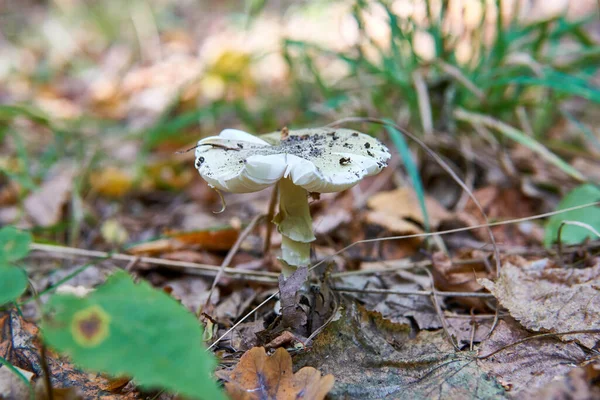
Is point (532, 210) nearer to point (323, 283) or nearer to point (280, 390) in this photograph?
point (323, 283)

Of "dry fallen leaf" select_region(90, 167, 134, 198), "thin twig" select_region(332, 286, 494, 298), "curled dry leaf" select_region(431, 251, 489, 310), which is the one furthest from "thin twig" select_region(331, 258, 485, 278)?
"dry fallen leaf" select_region(90, 167, 134, 198)

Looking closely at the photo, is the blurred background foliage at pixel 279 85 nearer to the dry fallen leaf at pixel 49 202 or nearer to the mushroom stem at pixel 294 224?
the dry fallen leaf at pixel 49 202

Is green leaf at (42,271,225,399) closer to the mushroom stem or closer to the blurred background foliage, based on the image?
the mushroom stem

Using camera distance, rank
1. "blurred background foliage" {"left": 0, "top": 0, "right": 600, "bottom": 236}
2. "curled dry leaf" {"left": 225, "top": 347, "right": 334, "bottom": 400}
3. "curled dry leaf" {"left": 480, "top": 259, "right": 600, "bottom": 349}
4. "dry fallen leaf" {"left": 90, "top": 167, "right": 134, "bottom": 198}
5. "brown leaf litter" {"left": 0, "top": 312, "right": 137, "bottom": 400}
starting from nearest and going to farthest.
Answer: "curled dry leaf" {"left": 225, "top": 347, "right": 334, "bottom": 400} < "brown leaf litter" {"left": 0, "top": 312, "right": 137, "bottom": 400} < "curled dry leaf" {"left": 480, "top": 259, "right": 600, "bottom": 349} < "blurred background foliage" {"left": 0, "top": 0, "right": 600, "bottom": 236} < "dry fallen leaf" {"left": 90, "top": 167, "right": 134, "bottom": 198}

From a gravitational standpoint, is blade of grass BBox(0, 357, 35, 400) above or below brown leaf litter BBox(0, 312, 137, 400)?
above

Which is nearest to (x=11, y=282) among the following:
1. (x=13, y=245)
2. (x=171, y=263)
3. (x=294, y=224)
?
(x=13, y=245)

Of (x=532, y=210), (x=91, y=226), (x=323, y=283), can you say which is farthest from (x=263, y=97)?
(x=323, y=283)

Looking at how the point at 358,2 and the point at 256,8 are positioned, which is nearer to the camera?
the point at 358,2
